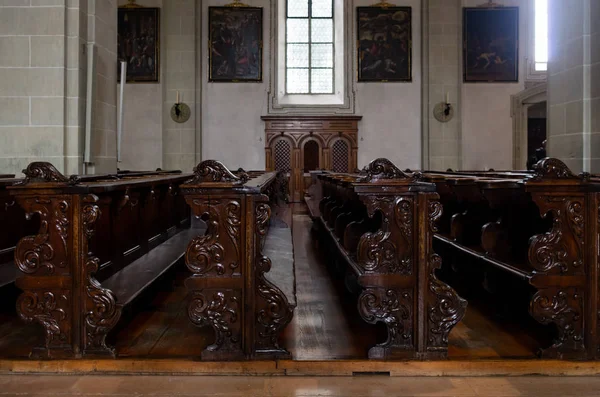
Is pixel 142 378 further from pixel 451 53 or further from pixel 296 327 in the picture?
pixel 451 53

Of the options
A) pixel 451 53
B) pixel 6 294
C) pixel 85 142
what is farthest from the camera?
pixel 451 53

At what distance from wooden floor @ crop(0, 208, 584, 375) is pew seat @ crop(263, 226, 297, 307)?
12.1 inches

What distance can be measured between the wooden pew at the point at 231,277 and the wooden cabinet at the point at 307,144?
37.8 ft

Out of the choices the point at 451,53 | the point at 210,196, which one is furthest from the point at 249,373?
the point at 451,53

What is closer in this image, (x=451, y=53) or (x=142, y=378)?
(x=142, y=378)

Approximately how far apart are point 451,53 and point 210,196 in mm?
12772

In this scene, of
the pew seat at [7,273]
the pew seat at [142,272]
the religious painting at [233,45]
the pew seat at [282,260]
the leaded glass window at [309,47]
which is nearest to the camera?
the pew seat at [282,260]

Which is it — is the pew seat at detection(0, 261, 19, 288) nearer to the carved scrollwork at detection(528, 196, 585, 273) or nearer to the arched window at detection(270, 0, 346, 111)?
the carved scrollwork at detection(528, 196, 585, 273)

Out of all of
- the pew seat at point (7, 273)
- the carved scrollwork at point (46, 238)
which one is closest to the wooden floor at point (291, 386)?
the carved scrollwork at point (46, 238)

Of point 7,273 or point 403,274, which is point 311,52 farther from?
point 403,274

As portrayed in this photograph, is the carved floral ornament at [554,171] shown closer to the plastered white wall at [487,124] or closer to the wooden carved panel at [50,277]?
the wooden carved panel at [50,277]

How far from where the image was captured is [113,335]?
353cm

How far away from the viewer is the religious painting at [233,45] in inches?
580

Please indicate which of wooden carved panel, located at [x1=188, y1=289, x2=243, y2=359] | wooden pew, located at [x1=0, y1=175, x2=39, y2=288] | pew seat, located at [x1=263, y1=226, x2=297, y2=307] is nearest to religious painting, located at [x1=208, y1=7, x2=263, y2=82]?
pew seat, located at [x1=263, y1=226, x2=297, y2=307]
